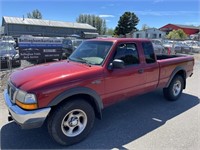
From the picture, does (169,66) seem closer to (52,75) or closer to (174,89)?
(174,89)

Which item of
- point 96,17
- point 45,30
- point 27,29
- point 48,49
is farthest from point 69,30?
point 48,49

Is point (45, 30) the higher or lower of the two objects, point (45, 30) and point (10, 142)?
the higher

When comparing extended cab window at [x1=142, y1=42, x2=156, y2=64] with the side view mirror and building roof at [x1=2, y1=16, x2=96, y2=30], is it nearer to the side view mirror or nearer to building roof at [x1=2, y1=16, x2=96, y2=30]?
the side view mirror

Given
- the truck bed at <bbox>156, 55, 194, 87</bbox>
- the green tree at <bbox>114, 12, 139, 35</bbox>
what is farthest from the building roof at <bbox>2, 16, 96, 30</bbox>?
the truck bed at <bbox>156, 55, 194, 87</bbox>

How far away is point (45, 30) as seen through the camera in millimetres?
54844

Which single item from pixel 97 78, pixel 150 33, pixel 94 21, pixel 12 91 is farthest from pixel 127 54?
pixel 94 21

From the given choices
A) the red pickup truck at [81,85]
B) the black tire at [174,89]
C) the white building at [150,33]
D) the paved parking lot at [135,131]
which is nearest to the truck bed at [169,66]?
the red pickup truck at [81,85]

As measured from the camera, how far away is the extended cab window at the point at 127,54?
4195mm

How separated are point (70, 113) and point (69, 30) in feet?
190

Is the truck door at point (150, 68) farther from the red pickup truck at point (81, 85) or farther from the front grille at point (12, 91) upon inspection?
the front grille at point (12, 91)

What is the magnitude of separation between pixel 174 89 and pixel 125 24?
6368 centimetres

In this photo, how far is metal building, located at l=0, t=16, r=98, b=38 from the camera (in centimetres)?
4981

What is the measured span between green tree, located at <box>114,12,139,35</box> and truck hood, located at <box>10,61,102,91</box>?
2543 inches

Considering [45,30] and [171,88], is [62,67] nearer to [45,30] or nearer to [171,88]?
[171,88]
